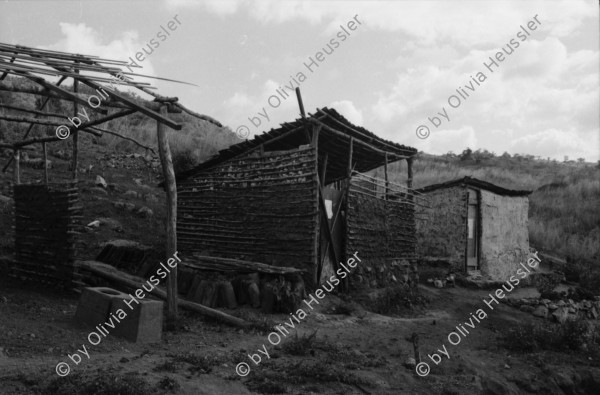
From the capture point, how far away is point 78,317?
22.0 feet

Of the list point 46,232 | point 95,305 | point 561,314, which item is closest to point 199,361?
point 95,305

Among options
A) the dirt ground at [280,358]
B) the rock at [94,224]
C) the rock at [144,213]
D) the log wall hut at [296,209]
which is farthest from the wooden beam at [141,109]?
the rock at [144,213]

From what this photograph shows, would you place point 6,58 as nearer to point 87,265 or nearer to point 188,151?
point 87,265

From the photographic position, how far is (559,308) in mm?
10625

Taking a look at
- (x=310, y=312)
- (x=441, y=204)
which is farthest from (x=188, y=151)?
(x=310, y=312)

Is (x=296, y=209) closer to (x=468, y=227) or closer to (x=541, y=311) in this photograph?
(x=541, y=311)

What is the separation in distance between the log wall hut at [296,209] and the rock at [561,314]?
11.2 feet

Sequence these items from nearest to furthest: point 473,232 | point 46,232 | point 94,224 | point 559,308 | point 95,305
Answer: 1. point 95,305
2. point 46,232
3. point 559,308
4. point 94,224
5. point 473,232

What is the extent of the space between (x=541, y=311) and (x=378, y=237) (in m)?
3.72

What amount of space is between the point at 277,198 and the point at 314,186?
89cm

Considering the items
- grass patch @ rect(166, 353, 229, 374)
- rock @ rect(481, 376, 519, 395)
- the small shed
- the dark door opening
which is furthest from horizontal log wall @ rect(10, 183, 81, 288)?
the dark door opening

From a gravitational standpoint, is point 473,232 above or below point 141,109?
below

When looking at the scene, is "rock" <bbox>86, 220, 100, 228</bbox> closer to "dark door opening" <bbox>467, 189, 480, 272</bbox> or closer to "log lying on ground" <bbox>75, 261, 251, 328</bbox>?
"log lying on ground" <bbox>75, 261, 251, 328</bbox>

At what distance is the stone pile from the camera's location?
10352 mm
